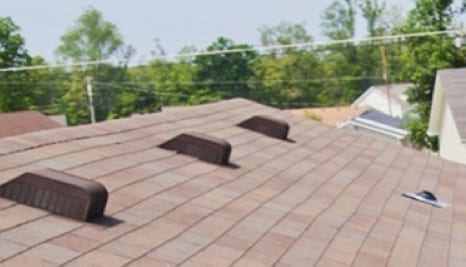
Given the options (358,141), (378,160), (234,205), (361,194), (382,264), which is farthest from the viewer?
(358,141)

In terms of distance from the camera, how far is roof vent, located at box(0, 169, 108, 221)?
14.2ft

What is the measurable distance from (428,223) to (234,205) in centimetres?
204

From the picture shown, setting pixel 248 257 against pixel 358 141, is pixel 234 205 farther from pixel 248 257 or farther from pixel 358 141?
pixel 358 141

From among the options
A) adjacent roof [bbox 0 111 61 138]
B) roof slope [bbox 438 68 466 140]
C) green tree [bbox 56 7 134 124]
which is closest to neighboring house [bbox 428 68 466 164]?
roof slope [bbox 438 68 466 140]

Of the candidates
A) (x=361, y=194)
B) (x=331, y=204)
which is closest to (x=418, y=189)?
(x=361, y=194)

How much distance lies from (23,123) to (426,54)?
1358 cm

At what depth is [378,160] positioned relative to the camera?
31.1 ft

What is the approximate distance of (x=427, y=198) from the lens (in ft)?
24.4

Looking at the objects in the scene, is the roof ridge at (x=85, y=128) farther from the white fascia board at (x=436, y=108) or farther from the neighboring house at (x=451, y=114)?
the white fascia board at (x=436, y=108)

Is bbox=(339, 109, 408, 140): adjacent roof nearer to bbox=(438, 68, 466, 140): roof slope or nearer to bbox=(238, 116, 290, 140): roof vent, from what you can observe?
bbox=(438, 68, 466, 140): roof slope

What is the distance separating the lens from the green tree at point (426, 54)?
23719 millimetres

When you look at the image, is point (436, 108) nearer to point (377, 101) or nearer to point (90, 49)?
point (377, 101)

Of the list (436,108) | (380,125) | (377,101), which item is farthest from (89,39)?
(436,108)

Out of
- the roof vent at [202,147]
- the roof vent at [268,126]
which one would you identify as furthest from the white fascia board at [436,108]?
the roof vent at [202,147]
